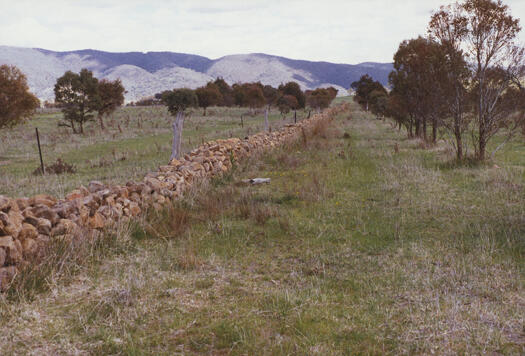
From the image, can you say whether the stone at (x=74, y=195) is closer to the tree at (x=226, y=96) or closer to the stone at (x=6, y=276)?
the stone at (x=6, y=276)

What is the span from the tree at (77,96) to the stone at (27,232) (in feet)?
111

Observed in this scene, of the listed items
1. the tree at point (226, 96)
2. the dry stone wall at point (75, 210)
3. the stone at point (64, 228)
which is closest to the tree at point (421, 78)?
the dry stone wall at point (75, 210)

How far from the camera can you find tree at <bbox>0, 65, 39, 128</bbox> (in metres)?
22.0

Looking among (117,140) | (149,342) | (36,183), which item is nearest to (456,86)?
(149,342)

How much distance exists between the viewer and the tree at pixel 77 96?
35031 millimetres

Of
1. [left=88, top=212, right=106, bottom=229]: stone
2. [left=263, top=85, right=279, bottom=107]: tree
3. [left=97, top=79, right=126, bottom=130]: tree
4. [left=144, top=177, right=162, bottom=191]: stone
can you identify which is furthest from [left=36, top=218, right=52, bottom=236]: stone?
[left=263, top=85, right=279, bottom=107]: tree

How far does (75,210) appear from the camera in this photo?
16.9 ft

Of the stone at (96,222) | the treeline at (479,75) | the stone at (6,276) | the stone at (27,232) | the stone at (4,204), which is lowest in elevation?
the stone at (6,276)

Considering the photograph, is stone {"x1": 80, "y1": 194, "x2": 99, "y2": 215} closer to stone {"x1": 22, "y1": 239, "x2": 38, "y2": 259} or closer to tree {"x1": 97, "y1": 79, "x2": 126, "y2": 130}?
stone {"x1": 22, "y1": 239, "x2": 38, "y2": 259}

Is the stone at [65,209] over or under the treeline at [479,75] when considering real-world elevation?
under

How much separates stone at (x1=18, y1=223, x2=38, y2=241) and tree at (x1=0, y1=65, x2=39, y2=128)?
2183cm

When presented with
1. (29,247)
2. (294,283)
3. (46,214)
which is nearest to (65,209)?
(46,214)

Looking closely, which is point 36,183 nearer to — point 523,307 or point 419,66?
point 523,307

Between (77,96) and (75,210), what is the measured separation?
35.1m
